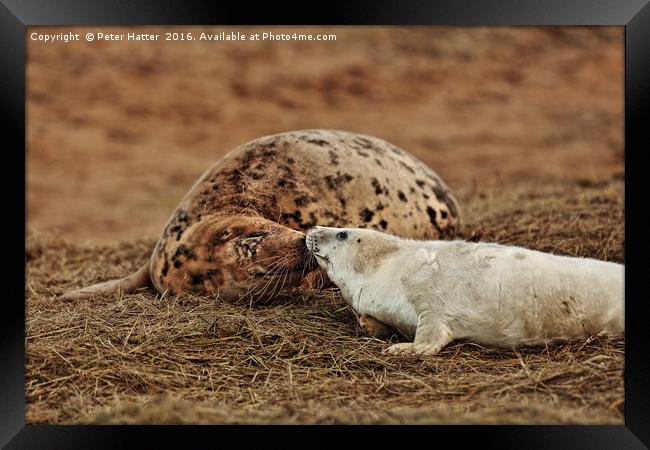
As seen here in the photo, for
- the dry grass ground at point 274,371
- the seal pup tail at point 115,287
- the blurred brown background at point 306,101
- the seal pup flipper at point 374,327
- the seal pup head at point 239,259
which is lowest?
the dry grass ground at point 274,371

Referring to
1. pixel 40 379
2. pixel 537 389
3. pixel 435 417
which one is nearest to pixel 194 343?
pixel 40 379

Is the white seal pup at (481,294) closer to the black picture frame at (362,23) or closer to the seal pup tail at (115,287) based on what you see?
the black picture frame at (362,23)

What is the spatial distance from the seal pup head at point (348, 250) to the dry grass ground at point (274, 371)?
1.23 feet

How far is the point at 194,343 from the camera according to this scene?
414 cm

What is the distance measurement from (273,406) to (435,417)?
74 cm

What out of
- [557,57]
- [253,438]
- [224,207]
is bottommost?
[253,438]

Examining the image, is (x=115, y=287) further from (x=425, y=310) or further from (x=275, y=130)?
(x=275, y=130)

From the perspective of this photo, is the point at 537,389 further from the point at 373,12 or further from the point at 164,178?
the point at 164,178

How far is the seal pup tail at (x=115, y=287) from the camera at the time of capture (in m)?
5.47

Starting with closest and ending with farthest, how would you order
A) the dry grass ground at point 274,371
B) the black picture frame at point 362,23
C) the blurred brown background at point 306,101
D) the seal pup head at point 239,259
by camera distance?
the dry grass ground at point 274,371
the black picture frame at point 362,23
the seal pup head at point 239,259
the blurred brown background at point 306,101

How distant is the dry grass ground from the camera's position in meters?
3.21

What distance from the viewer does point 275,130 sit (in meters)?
14.7

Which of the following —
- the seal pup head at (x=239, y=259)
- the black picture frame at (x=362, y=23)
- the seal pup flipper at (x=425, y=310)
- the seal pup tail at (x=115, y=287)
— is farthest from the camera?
the seal pup tail at (x=115, y=287)

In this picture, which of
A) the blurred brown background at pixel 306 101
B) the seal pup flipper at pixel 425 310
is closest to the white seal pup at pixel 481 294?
the seal pup flipper at pixel 425 310
